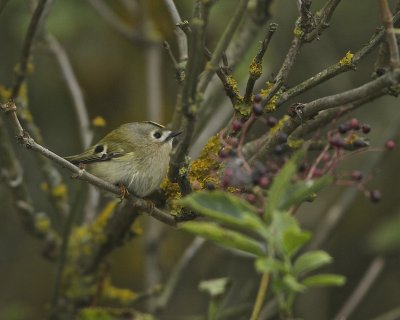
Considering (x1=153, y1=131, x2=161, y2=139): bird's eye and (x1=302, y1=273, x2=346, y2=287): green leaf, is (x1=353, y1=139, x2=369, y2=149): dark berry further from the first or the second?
(x1=153, y1=131, x2=161, y2=139): bird's eye

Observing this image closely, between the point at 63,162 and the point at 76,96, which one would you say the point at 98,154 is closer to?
the point at 76,96

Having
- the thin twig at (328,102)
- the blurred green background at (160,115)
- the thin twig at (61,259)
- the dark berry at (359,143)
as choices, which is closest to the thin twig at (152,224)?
the blurred green background at (160,115)

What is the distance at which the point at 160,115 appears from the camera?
554 cm

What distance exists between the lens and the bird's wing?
393 centimetres

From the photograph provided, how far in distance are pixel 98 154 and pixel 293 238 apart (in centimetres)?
247

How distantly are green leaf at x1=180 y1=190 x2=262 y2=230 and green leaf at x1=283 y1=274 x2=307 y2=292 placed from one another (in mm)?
141

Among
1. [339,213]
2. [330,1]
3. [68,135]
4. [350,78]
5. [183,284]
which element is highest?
[330,1]

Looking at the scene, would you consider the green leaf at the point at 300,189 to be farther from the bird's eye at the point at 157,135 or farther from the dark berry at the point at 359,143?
the bird's eye at the point at 157,135

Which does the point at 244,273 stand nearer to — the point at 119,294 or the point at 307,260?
Result: the point at 119,294

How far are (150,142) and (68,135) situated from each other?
7.82 ft

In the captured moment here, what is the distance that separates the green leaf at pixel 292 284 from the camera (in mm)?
Result: 1581

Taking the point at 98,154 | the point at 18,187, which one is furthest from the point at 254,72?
the point at 18,187

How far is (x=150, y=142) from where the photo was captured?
160 inches

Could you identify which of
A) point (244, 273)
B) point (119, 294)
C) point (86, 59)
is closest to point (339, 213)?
point (244, 273)
